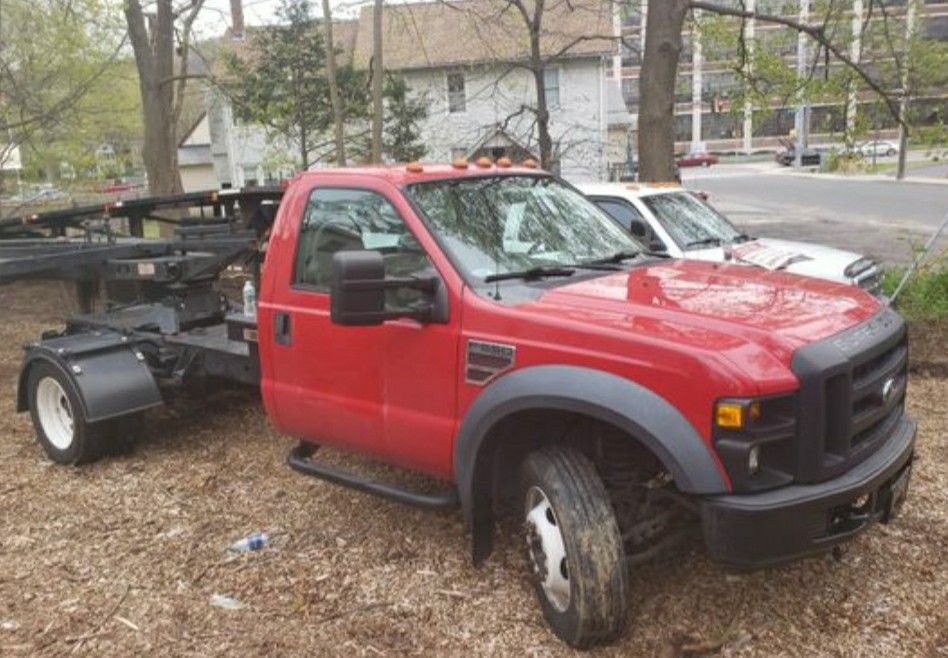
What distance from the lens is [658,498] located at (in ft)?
12.1

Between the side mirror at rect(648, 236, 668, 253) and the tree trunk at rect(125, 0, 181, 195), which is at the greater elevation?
the tree trunk at rect(125, 0, 181, 195)

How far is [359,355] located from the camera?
425 cm

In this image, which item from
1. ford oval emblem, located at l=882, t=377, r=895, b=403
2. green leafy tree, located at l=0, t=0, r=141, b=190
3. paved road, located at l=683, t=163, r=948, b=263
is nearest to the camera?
ford oval emblem, located at l=882, t=377, r=895, b=403

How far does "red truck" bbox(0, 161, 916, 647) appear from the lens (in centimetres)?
310

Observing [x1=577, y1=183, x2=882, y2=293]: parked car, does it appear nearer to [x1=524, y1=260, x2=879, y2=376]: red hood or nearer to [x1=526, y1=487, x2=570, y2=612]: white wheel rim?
[x1=524, y1=260, x2=879, y2=376]: red hood

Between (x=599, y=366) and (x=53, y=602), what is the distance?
9.39 ft

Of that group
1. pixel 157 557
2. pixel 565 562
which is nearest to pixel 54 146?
pixel 157 557

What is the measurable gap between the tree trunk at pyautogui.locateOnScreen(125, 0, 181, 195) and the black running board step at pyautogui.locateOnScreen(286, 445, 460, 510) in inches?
465

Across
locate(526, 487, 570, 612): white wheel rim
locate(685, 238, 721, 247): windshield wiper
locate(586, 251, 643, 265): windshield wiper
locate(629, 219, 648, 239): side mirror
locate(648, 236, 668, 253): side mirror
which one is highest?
locate(586, 251, 643, 265): windshield wiper

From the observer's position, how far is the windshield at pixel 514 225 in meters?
4.07

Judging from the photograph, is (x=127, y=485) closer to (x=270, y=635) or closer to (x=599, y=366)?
(x=270, y=635)

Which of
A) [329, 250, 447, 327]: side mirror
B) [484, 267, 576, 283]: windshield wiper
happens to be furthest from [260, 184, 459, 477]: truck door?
[329, 250, 447, 327]: side mirror

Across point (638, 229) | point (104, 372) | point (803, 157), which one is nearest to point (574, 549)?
point (104, 372)

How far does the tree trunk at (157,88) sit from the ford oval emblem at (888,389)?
45.5 ft
